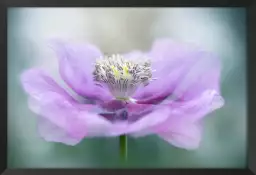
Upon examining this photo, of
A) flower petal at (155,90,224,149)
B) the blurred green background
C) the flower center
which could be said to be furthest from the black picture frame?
the flower center

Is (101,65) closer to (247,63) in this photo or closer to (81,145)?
(81,145)

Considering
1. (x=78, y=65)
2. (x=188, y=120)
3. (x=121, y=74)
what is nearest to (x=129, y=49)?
(x=121, y=74)

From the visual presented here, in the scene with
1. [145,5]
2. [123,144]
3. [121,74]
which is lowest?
[123,144]

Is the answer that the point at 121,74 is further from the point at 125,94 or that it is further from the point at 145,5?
the point at 145,5

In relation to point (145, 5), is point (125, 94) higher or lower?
lower

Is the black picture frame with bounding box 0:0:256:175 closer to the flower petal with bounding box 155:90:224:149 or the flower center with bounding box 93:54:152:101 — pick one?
the flower petal with bounding box 155:90:224:149

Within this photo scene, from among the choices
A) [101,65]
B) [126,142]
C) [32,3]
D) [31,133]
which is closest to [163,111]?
[126,142]
